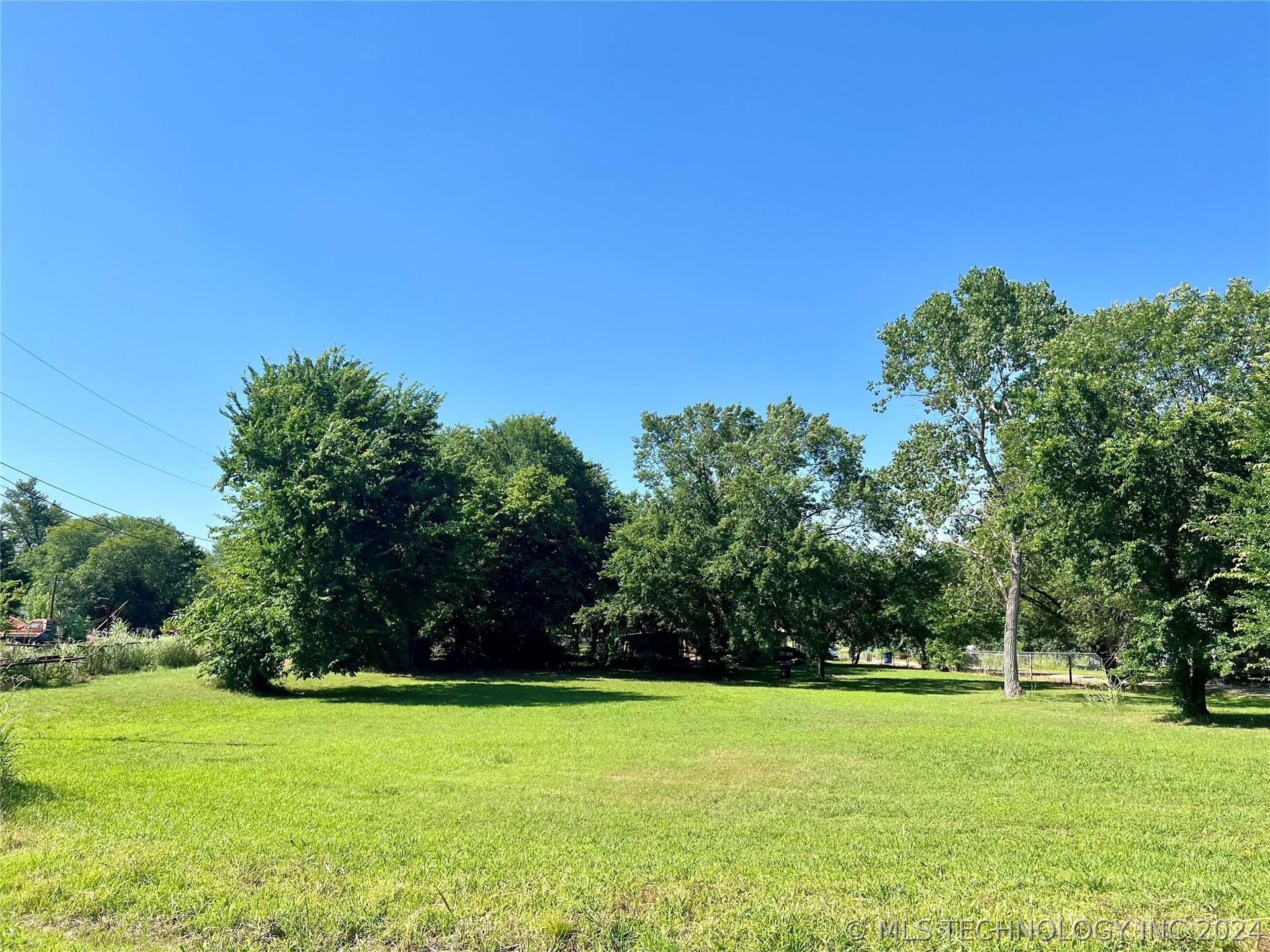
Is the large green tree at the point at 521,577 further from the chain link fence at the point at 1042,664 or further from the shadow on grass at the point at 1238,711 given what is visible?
the shadow on grass at the point at 1238,711

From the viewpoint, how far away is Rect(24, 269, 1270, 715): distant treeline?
1770 cm

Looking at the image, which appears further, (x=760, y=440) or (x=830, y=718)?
(x=760, y=440)

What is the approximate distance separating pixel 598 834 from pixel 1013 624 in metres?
27.7

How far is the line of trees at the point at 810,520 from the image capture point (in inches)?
697

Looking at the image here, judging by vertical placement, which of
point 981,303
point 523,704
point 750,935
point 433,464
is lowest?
point 523,704

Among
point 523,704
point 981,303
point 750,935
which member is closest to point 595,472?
point 981,303

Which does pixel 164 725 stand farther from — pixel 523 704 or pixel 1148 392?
pixel 1148 392

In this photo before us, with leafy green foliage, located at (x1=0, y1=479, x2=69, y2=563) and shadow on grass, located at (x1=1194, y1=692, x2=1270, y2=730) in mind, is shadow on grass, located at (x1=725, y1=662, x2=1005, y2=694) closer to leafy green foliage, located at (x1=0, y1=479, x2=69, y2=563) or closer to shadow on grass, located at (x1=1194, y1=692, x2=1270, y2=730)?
shadow on grass, located at (x1=1194, y1=692, x2=1270, y2=730)

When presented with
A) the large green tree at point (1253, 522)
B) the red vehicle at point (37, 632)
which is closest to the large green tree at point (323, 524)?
the red vehicle at point (37, 632)

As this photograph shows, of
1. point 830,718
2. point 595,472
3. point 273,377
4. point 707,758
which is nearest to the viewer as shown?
point 707,758

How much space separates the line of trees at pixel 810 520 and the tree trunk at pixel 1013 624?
0.13 metres

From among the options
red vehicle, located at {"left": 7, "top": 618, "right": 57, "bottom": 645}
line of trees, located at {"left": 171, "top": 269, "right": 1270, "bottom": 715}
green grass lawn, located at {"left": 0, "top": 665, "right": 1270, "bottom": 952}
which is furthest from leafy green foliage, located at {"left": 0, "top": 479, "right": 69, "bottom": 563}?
green grass lawn, located at {"left": 0, "top": 665, "right": 1270, "bottom": 952}

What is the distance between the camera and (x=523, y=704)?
20.0m

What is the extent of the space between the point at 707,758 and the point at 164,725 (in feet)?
35.3
